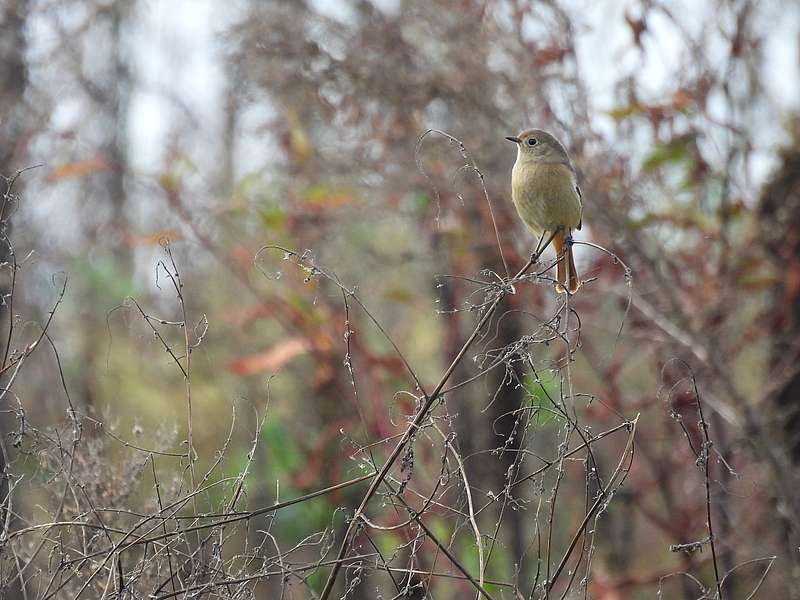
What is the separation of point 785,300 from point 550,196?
4.06m

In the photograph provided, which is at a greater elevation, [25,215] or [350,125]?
[350,125]

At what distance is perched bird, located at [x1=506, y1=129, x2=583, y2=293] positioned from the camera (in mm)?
4250

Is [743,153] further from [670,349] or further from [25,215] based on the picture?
[25,215]

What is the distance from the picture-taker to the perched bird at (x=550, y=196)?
4250 mm

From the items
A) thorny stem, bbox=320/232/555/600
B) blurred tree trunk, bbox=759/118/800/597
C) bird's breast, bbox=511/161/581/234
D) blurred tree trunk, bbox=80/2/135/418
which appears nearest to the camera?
thorny stem, bbox=320/232/555/600

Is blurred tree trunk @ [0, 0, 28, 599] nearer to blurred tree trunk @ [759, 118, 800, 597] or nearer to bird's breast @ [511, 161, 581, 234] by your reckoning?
bird's breast @ [511, 161, 581, 234]

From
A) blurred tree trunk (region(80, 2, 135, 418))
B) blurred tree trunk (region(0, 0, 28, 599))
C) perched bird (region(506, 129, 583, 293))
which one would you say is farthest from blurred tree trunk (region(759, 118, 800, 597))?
blurred tree trunk (region(80, 2, 135, 418))

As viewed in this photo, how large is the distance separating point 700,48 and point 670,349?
2.15 meters

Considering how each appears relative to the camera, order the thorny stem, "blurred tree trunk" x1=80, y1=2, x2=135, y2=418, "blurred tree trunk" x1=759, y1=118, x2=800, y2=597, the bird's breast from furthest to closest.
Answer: "blurred tree trunk" x1=80, y1=2, x2=135, y2=418, "blurred tree trunk" x1=759, y1=118, x2=800, y2=597, the bird's breast, the thorny stem

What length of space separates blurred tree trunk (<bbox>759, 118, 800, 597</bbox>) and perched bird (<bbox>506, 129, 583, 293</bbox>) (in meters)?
3.43

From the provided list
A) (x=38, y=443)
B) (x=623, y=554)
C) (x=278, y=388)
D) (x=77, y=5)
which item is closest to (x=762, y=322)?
(x=623, y=554)

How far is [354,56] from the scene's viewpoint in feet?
24.8

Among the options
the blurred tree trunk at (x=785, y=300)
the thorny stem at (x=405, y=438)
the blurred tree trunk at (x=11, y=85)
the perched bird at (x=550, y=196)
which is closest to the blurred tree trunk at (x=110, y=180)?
the blurred tree trunk at (x=11, y=85)

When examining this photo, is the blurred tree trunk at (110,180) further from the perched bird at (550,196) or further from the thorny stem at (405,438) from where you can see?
the thorny stem at (405,438)
